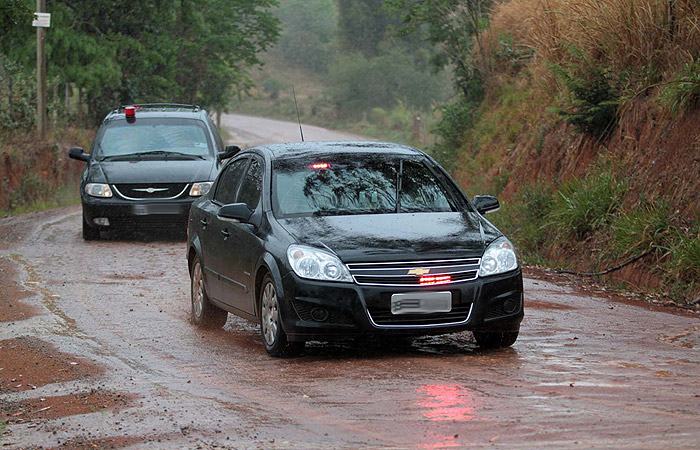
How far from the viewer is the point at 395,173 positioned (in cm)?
934

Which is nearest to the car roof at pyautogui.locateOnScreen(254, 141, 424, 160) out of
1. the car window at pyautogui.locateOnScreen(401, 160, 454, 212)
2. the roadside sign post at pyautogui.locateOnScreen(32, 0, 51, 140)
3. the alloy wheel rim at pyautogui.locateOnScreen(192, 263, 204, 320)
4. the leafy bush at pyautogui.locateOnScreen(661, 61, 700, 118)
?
the car window at pyautogui.locateOnScreen(401, 160, 454, 212)

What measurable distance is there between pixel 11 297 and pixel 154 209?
543cm

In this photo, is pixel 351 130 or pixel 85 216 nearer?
pixel 85 216

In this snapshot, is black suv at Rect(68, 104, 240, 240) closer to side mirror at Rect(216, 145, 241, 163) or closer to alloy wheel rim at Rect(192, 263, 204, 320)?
side mirror at Rect(216, 145, 241, 163)

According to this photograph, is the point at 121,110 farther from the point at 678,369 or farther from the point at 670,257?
the point at 678,369

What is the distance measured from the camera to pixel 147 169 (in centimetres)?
1759

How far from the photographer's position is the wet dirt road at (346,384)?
5.87m

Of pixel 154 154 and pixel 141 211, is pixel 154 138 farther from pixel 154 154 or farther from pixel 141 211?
pixel 141 211

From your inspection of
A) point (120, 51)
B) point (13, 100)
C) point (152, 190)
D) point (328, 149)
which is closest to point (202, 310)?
point (328, 149)

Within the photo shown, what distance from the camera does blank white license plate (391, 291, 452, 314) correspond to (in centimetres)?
791

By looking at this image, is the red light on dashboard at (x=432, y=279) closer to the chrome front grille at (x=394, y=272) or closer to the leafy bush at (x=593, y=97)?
the chrome front grille at (x=394, y=272)

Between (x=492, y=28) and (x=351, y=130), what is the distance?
134 ft

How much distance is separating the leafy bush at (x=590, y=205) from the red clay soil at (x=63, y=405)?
7.75m

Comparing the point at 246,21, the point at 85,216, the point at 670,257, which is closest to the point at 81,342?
the point at 670,257
